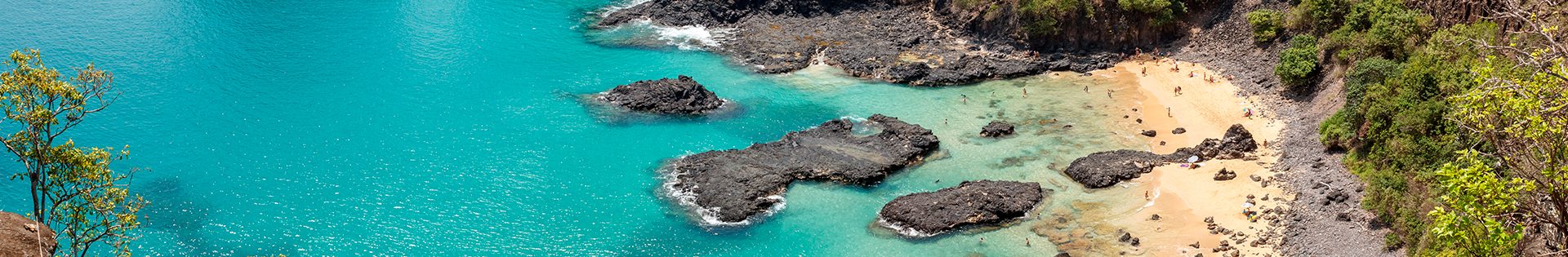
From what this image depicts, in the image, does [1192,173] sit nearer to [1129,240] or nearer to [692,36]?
[1129,240]

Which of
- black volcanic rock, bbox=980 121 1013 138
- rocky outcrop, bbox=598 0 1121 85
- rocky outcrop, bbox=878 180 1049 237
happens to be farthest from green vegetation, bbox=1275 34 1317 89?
rocky outcrop, bbox=878 180 1049 237

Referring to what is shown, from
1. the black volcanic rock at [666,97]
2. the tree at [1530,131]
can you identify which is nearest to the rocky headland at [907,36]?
the black volcanic rock at [666,97]

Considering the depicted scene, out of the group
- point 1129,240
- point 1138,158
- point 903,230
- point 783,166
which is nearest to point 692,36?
point 783,166

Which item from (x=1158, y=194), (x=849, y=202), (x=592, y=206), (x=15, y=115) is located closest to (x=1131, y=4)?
(x=1158, y=194)

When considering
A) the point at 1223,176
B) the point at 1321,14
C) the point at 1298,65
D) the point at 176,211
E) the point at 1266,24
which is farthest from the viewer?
the point at 1266,24

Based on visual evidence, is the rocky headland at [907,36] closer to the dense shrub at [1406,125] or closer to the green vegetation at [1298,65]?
the green vegetation at [1298,65]

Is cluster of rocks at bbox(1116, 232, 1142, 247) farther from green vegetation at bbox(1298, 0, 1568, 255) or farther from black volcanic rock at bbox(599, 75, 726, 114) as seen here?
black volcanic rock at bbox(599, 75, 726, 114)
